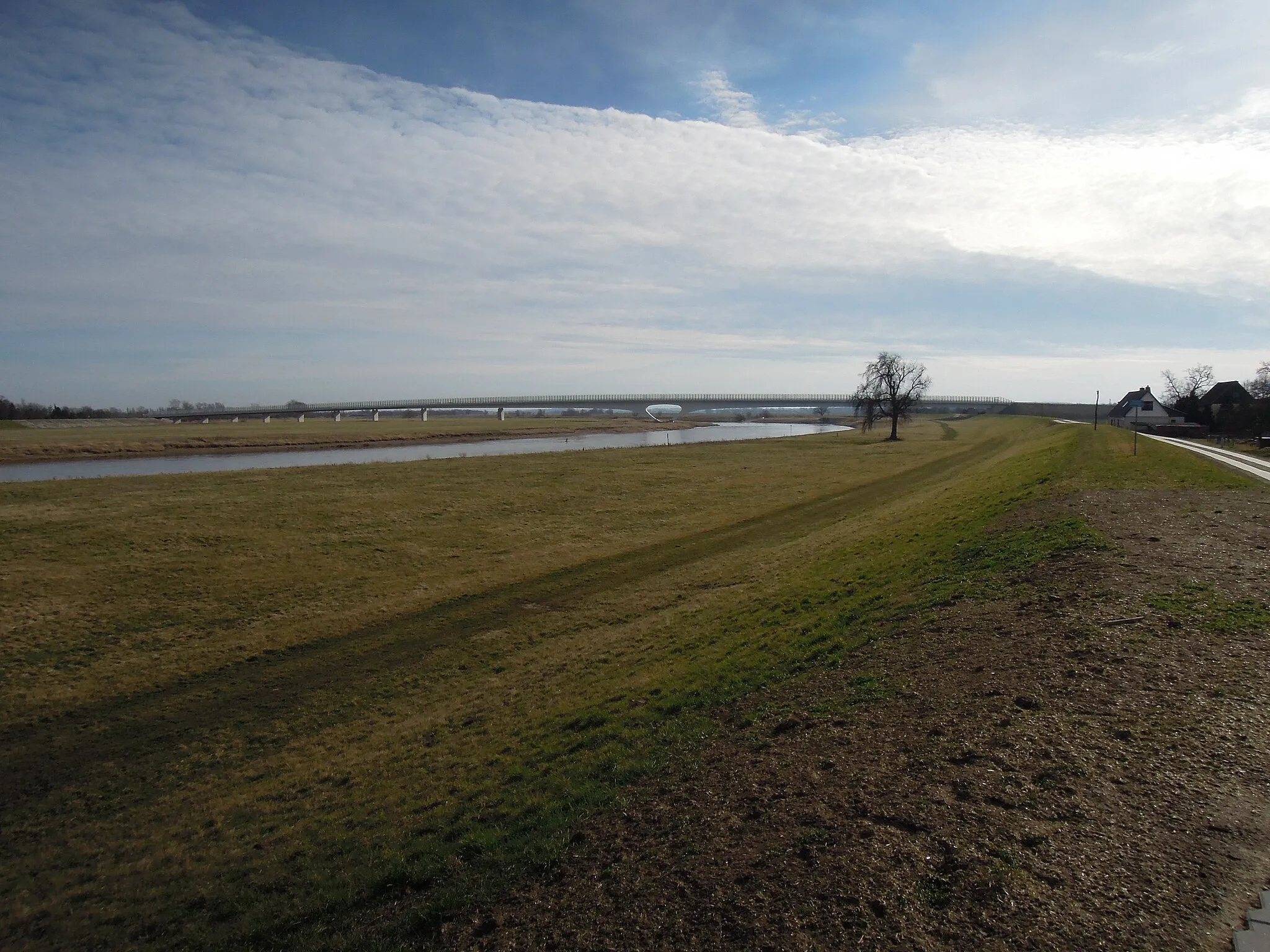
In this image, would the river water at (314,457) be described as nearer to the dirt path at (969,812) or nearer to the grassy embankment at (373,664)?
the grassy embankment at (373,664)

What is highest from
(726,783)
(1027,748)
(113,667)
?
(1027,748)

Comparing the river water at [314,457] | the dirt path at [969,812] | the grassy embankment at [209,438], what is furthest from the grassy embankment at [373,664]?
the grassy embankment at [209,438]

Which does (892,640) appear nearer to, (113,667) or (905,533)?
(905,533)

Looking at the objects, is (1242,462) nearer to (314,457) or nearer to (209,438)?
(314,457)

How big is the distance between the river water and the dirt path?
44955mm

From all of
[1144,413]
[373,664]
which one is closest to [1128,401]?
[1144,413]

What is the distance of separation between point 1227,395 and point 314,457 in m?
105

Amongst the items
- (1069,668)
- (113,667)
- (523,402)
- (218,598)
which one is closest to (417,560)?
(218,598)

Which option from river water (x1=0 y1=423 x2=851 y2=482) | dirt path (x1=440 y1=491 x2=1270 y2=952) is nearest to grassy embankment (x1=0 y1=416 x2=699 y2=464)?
river water (x1=0 y1=423 x2=851 y2=482)

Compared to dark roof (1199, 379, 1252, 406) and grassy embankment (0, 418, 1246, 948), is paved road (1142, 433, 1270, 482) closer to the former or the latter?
grassy embankment (0, 418, 1246, 948)

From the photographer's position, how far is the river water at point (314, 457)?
52.1 meters

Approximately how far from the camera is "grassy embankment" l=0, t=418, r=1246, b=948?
8.51 metres

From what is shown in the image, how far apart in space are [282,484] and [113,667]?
22586 mm

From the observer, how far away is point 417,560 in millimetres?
25047
